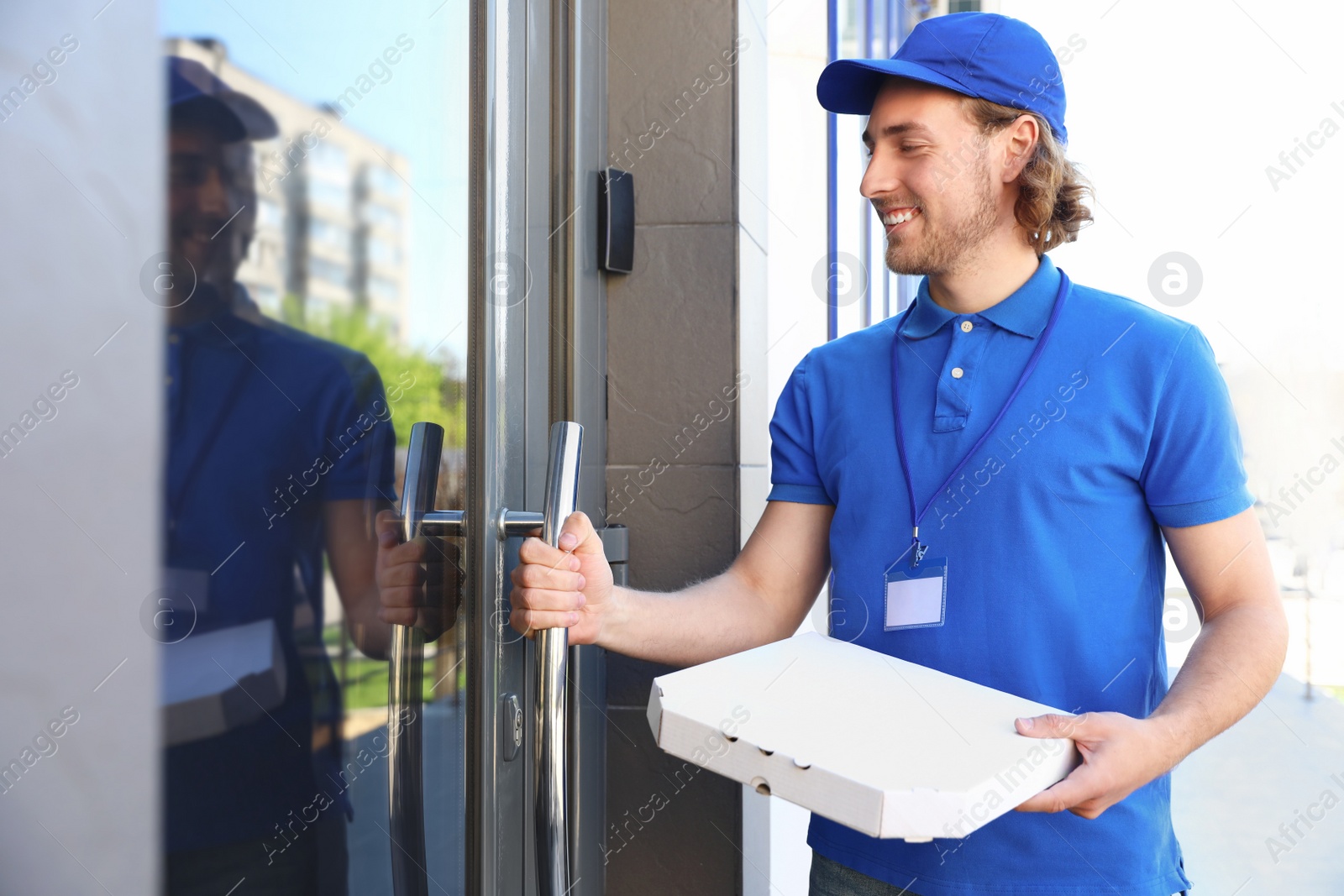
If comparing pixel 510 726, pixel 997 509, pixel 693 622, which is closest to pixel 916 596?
pixel 997 509

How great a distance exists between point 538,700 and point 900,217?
0.79 meters

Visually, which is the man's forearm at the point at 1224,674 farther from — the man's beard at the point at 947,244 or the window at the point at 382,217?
the window at the point at 382,217

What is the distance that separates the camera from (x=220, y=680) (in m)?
0.57

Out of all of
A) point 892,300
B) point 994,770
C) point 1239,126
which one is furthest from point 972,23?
point 892,300

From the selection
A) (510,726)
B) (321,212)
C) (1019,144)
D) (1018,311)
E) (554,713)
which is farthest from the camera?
(1019,144)

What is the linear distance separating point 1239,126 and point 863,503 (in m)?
2.13

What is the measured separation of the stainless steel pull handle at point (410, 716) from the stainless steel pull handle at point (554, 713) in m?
0.11

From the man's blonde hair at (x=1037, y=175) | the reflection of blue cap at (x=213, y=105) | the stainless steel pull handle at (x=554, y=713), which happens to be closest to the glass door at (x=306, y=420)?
the reflection of blue cap at (x=213, y=105)

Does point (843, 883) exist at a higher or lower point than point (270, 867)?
lower

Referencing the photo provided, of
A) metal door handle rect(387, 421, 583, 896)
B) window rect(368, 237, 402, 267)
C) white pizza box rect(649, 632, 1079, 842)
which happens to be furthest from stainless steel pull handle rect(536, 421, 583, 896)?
window rect(368, 237, 402, 267)

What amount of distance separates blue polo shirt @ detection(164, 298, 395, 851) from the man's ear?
95 centimetres

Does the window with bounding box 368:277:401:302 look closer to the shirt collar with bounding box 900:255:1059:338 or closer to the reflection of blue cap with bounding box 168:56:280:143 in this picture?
the reflection of blue cap with bounding box 168:56:280:143

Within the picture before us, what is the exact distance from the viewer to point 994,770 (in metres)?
0.71

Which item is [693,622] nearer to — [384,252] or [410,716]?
[410,716]
